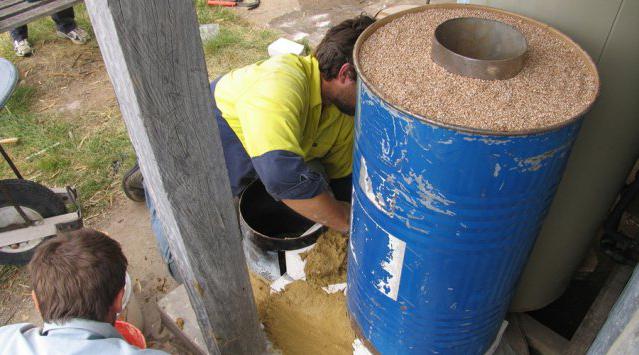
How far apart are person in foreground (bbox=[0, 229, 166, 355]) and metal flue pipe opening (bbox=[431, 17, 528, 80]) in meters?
1.37

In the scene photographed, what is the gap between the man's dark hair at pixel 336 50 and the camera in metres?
2.17

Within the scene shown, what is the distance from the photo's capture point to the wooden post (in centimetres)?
100

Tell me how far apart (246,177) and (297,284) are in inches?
24.7

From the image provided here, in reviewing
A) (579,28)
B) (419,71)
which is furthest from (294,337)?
(579,28)

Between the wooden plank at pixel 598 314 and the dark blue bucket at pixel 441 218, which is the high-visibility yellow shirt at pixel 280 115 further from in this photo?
the wooden plank at pixel 598 314

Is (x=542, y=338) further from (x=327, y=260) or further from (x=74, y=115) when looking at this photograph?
(x=74, y=115)

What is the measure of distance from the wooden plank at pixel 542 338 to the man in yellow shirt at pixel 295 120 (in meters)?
1.04

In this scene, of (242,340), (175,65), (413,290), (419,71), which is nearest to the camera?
(175,65)

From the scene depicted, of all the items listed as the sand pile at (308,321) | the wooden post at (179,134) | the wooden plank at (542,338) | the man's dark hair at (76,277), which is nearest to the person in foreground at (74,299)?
the man's dark hair at (76,277)

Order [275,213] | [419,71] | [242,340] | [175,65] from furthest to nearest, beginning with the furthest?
[275,213], [242,340], [419,71], [175,65]

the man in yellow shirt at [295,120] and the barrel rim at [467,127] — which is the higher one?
the barrel rim at [467,127]

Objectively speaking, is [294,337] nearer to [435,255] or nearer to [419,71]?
[435,255]

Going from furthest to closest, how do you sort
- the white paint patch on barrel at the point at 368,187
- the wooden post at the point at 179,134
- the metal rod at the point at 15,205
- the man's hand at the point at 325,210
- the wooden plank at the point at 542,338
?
1. the metal rod at the point at 15,205
2. the wooden plank at the point at 542,338
3. the man's hand at the point at 325,210
4. the white paint patch on barrel at the point at 368,187
5. the wooden post at the point at 179,134

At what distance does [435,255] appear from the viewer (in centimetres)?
144
